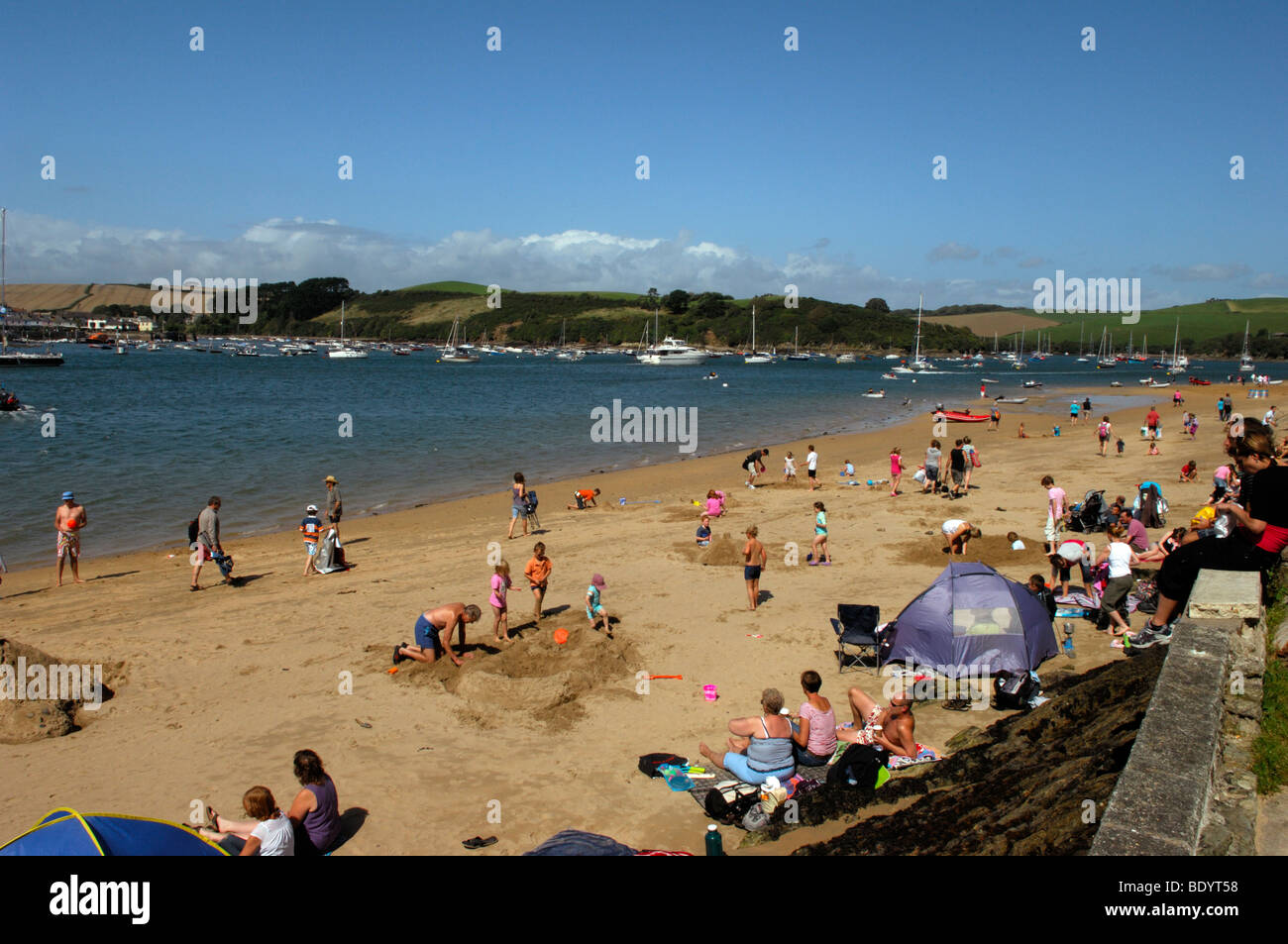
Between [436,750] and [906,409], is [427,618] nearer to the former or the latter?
[436,750]

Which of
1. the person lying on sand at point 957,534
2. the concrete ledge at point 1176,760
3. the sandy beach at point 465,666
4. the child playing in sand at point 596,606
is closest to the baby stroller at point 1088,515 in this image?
the sandy beach at point 465,666

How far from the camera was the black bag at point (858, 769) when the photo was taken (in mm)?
A: 6953

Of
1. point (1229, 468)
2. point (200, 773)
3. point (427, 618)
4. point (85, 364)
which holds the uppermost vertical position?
point (85, 364)

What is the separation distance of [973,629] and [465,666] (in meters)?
6.09

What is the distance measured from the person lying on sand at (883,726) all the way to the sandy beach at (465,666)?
55cm

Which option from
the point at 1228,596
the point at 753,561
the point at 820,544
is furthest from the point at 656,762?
the point at 820,544

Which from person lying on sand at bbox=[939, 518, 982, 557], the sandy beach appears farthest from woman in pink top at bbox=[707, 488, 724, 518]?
person lying on sand at bbox=[939, 518, 982, 557]

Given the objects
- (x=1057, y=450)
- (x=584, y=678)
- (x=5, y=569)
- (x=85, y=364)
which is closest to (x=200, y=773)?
(x=584, y=678)

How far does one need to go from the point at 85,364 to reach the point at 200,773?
344 feet

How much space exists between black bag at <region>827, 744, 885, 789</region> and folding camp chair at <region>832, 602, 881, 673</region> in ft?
8.72

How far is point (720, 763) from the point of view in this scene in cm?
760

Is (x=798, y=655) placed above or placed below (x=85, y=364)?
below

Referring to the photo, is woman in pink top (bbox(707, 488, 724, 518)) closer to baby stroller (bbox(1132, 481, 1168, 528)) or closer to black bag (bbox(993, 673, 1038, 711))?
baby stroller (bbox(1132, 481, 1168, 528))

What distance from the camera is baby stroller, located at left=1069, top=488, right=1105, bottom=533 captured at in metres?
16.1
